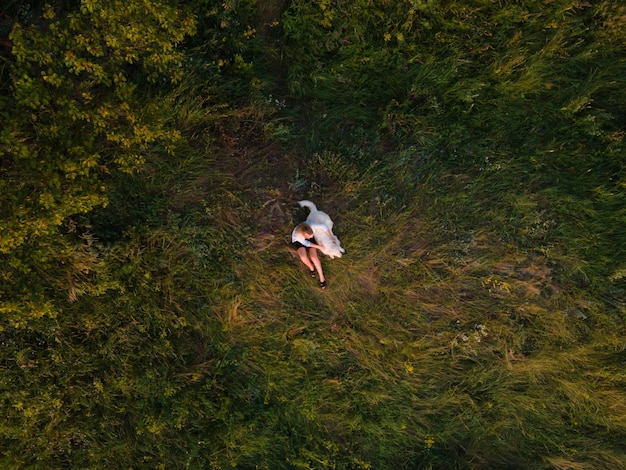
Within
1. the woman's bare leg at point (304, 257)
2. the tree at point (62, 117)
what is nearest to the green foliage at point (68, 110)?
the tree at point (62, 117)

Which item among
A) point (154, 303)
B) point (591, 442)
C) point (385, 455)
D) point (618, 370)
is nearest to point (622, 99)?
point (618, 370)

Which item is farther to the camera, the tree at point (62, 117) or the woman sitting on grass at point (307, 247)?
the woman sitting on grass at point (307, 247)

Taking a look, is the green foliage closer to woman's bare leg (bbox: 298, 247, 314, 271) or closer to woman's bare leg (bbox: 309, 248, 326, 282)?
woman's bare leg (bbox: 298, 247, 314, 271)

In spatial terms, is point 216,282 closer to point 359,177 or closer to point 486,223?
point 359,177

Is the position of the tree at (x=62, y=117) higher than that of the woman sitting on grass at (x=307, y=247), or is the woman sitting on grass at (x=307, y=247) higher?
the tree at (x=62, y=117)

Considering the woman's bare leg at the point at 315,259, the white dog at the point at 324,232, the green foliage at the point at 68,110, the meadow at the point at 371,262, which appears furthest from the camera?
the woman's bare leg at the point at 315,259

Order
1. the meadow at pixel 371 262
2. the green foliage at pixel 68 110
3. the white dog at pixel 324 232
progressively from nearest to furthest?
the green foliage at pixel 68 110 → the white dog at pixel 324 232 → the meadow at pixel 371 262

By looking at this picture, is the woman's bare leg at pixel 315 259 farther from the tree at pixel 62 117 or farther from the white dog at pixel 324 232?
the tree at pixel 62 117
